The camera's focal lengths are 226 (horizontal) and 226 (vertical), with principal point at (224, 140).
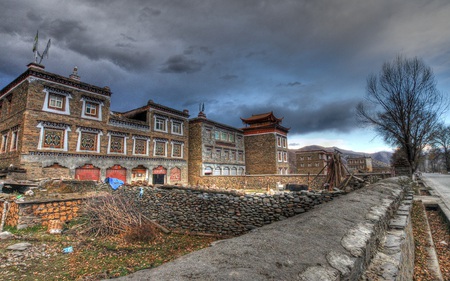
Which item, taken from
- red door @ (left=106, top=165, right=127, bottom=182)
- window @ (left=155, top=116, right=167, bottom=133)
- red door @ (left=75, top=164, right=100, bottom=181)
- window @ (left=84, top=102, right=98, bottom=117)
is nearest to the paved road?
red door @ (left=106, top=165, right=127, bottom=182)

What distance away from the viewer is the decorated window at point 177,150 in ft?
92.9

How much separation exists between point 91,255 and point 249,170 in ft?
108

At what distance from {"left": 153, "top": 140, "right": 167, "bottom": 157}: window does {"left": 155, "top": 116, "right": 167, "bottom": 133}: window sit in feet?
4.79

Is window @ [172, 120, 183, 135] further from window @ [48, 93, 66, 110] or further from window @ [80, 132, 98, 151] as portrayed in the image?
window @ [48, 93, 66, 110]

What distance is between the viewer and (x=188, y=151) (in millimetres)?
31438

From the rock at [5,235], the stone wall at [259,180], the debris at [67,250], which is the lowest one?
the debris at [67,250]

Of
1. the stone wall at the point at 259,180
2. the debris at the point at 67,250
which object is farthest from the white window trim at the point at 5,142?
the stone wall at the point at 259,180

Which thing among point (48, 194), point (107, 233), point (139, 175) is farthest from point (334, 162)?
point (139, 175)

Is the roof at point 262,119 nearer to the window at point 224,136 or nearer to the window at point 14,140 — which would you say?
the window at point 224,136

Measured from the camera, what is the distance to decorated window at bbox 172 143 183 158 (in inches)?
1115

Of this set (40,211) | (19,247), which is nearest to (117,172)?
(40,211)

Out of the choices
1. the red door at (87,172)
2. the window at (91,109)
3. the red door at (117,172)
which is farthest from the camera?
the red door at (117,172)

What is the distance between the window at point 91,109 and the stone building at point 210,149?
13.2 metres

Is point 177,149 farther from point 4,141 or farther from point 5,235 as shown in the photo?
point 5,235
